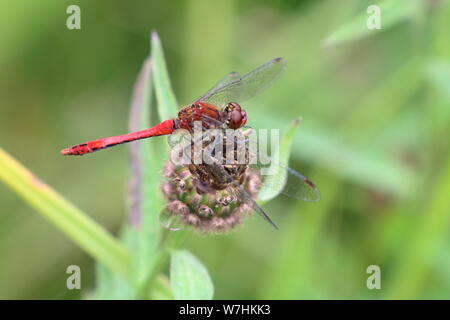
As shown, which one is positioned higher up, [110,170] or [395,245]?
[110,170]

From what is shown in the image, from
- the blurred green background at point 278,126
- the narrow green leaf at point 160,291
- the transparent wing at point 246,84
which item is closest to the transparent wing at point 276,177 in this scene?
the transparent wing at point 246,84

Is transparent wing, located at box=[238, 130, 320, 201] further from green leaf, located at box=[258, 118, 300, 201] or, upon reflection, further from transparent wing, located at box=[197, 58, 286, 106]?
transparent wing, located at box=[197, 58, 286, 106]

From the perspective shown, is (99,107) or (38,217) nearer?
(38,217)

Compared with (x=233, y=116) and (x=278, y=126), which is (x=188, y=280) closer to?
(x=233, y=116)

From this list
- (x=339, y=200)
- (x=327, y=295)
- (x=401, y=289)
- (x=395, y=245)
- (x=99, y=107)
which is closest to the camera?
(x=401, y=289)

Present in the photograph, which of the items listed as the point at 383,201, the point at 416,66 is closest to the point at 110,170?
the point at 383,201

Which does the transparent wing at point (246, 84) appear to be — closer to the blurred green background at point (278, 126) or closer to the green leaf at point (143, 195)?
the green leaf at point (143, 195)
